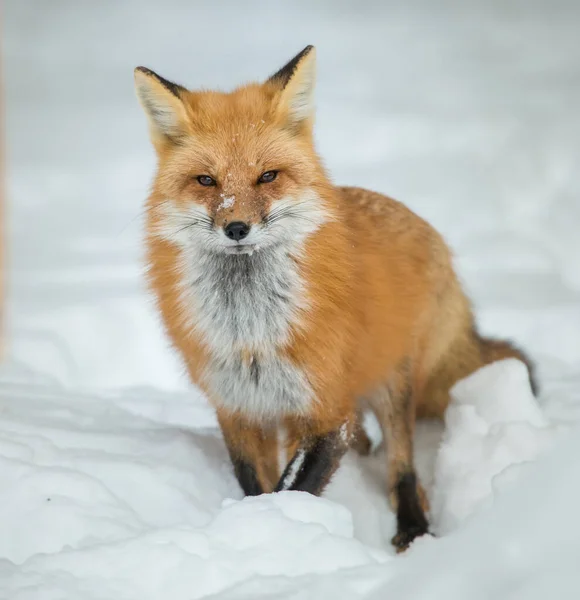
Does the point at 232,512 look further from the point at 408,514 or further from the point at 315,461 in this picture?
the point at 408,514

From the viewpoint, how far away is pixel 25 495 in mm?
1915

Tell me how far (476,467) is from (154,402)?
1536mm

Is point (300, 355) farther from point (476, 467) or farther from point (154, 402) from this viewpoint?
point (154, 402)

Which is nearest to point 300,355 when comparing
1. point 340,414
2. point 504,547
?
point 340,414

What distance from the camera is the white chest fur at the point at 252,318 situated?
2.09 metres

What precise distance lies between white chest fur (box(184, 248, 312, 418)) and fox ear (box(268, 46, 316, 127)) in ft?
1.36

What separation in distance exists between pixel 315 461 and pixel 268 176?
827mm

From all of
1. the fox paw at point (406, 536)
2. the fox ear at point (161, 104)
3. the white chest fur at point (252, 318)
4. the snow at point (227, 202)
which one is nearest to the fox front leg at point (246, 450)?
the white chest fur at point (252, 318)

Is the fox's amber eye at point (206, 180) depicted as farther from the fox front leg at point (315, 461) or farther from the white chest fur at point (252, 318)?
the fox front leg at point (315, 461)

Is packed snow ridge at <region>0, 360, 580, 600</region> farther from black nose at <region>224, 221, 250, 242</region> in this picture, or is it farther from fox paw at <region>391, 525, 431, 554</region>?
black nose at <region>224, 221, 250, 242</region>

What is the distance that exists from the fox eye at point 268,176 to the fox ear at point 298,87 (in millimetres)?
211

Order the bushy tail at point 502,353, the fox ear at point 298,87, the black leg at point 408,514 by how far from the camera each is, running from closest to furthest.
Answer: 1. the fox ear at point 298,87
2. the black leg at point 408,514
3. the bushy tail at point 502,353

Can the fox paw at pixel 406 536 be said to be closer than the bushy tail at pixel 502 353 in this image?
Yes

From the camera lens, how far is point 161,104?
2135 mm
